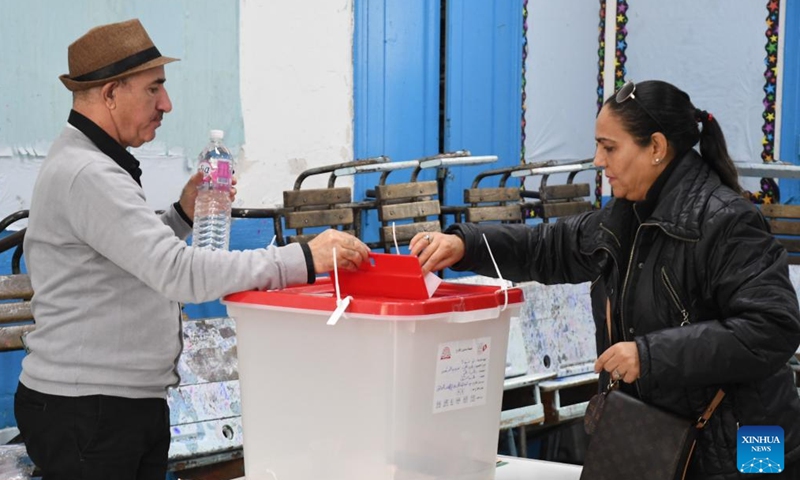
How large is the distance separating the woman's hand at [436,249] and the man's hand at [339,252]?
212 millimetres

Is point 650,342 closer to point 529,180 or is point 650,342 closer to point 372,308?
point 372,308

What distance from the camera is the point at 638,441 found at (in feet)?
7.03

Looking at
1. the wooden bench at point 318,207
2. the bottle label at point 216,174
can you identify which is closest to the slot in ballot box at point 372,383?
the bottle label at point 216,174

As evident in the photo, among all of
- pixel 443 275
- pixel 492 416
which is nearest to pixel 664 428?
pixel 492 416

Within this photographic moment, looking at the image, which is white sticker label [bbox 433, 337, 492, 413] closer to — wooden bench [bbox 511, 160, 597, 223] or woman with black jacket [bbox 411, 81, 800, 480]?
woman with black jacket [bbox 411, 81, 800, 480]

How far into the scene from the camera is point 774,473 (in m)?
2.12

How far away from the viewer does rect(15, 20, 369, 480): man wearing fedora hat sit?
203cm

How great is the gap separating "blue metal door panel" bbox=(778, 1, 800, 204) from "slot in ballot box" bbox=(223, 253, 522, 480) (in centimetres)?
589

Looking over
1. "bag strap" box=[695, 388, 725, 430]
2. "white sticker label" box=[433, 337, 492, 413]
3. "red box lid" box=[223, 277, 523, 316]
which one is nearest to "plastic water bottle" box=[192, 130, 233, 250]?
"red box lid" box=[223, 277, 523, 316]

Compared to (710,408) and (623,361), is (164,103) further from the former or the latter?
(710,408)

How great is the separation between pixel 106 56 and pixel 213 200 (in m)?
0.50

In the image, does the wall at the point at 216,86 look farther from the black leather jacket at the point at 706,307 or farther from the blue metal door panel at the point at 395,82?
the black leather jacket at the point at 706,307

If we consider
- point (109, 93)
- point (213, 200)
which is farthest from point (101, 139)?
point (213, 200)

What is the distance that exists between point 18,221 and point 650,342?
3.35m
